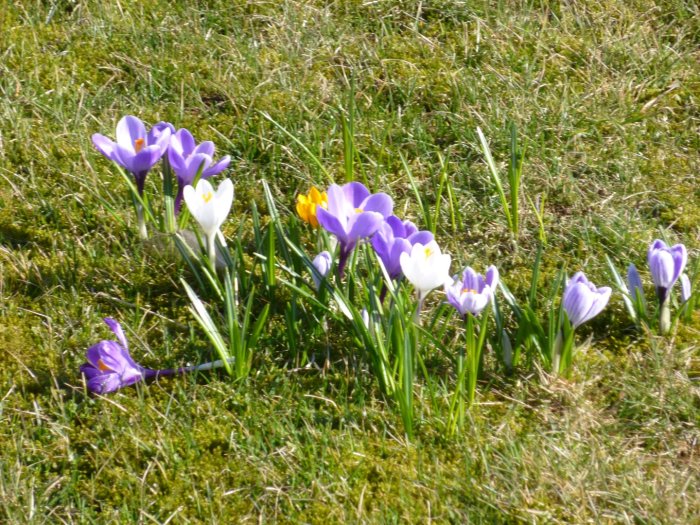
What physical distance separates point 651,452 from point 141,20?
224 cm

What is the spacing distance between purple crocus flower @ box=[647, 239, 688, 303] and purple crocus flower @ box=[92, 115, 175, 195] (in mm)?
1247

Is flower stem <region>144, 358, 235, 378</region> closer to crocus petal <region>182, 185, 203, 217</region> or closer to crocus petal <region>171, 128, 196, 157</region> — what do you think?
crocus petal <region>182, 185, 203, 217</region>

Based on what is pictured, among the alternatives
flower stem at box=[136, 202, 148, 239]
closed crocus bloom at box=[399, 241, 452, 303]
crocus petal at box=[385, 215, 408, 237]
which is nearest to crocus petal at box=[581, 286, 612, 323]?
closed crocus bloom at box=[399, 241, 452, 303]

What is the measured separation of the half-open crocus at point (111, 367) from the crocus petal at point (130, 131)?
59 cm

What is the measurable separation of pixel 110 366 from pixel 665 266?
4.35 ft

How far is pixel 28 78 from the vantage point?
10.4 ft

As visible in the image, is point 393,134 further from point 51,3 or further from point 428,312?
point 51,3

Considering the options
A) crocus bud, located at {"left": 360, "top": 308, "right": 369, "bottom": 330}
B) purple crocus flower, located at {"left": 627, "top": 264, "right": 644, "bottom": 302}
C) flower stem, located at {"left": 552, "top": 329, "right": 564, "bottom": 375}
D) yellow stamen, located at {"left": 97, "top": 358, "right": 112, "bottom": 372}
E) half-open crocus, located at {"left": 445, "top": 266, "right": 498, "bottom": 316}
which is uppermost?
half-open crocus, located at {"left": 445, "top": 266, "right": 498, "bottom": 316}

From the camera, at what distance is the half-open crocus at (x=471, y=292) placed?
2.21 metres

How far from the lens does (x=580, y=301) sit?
87.4 inches

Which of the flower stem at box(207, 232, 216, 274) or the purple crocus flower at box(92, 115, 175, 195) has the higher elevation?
the purple crocus flower at box(92, 115, 175, 195)

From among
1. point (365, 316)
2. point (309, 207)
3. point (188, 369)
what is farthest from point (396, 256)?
point (188, 369)

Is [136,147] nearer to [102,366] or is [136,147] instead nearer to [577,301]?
[102,366]

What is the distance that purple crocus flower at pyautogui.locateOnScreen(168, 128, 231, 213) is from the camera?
2.48m
